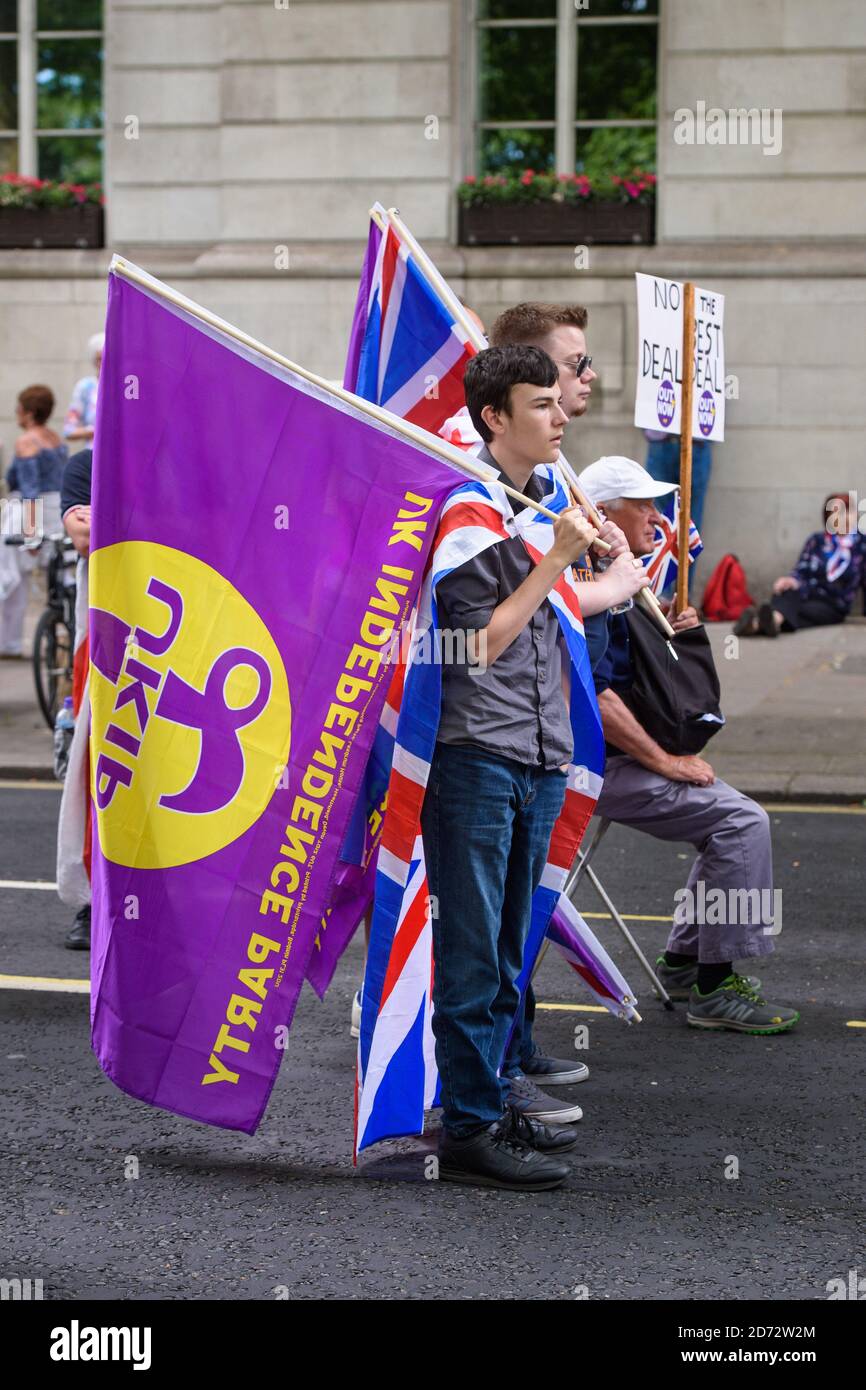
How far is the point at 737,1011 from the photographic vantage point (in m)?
6.08

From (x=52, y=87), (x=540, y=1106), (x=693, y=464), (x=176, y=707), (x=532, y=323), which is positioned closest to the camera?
(x=176, y=707)

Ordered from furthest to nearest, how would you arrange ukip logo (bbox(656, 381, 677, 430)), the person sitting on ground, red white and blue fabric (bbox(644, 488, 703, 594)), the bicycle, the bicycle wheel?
1. the person sitting on ground
2. the bicycle wheel
3. the bicycle
4. ukip logo (bbox(656, 381, 677, 430))
5. red white and blue fabric (bbox(644, 488, 703, 594))

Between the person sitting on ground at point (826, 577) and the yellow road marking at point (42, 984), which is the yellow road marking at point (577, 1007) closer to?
the yellow road marking at point (42, 984)

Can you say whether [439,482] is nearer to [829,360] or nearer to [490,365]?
[490,365]

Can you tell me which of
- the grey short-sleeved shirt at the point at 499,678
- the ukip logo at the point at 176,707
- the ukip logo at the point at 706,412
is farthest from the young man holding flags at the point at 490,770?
the ukip logo at the point at 706,412

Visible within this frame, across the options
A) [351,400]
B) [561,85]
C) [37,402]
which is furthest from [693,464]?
[351,400]

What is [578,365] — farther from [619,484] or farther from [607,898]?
[607,898]

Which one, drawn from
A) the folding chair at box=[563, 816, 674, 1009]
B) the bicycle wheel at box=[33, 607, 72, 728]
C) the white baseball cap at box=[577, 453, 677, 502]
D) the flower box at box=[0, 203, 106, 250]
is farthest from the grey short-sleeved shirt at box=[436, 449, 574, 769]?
the flower box at box=[0, 203, 106, 250]

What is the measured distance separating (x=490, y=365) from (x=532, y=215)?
1234cm

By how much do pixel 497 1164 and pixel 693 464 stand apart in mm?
11849

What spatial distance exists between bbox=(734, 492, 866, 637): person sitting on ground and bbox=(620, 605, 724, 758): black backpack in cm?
960

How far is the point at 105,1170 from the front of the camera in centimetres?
488

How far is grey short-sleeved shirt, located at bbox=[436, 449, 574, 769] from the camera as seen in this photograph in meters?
4.64

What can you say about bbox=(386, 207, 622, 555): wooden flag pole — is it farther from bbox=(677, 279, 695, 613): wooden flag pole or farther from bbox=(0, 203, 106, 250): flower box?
bbox=(0, 203, 106, 250): flower box
